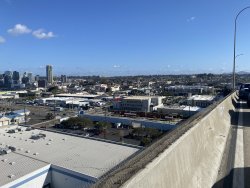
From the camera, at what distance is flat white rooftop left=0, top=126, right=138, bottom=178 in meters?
15.5

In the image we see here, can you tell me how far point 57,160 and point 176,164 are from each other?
42.9ft

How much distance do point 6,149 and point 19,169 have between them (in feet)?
13.7

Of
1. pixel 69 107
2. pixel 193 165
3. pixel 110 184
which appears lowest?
pixel 69 107

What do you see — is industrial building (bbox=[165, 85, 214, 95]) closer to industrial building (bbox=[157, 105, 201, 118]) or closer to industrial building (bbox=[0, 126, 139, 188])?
industrial building (bbox=[157, 105, 201, 118])

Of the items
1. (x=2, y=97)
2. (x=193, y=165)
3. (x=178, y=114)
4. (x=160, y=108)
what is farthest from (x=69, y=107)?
(x=193, y=165)

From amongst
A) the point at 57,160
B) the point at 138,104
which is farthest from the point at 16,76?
the point at 57,160

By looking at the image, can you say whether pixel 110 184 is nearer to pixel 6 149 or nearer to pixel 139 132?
pixel 6 149

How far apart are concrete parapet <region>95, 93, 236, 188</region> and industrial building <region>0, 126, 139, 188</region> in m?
5.63

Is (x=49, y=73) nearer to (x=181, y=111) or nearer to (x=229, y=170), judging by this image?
(x=181, y=111)

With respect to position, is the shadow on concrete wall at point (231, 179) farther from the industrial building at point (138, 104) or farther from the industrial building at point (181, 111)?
the industrial building at point (138, 104)

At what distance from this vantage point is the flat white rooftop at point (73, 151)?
15452 millimetres

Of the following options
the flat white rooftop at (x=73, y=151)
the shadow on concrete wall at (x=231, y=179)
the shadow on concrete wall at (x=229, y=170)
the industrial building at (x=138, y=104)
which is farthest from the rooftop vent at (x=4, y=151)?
the industrial building at (x=138, y=104)

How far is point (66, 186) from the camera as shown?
14.9m

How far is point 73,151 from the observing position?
18547 millimetres
